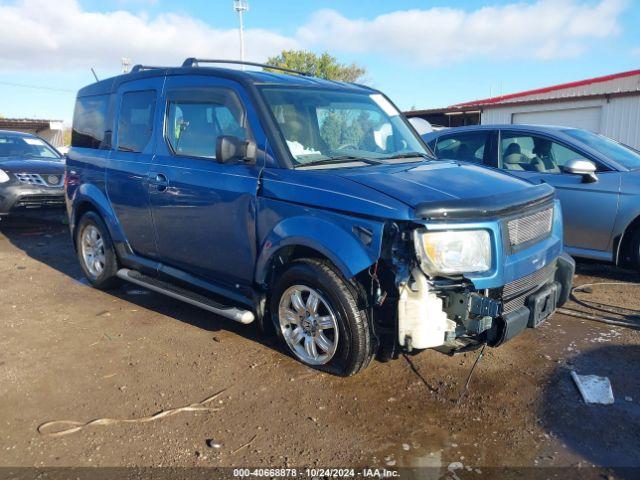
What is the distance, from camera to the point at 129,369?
3973 mm

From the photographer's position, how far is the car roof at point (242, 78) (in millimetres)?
4180

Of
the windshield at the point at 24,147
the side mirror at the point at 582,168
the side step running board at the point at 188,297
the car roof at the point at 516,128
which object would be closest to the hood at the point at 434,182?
the side step running board at the point at 188,297

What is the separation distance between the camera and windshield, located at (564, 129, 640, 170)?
19.5 feet

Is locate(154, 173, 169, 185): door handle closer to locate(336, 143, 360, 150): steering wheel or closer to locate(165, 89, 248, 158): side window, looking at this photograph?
locate(165, 89, 248, 158): side window

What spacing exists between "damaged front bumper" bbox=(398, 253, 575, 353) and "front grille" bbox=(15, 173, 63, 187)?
7.75 metres

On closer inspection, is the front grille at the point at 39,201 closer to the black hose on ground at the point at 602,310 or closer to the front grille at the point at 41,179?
the front grille at the point at 41,179

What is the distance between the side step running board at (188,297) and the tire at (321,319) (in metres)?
0.23

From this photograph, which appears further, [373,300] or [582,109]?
[582,109]

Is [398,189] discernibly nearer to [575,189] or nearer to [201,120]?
[201,120]

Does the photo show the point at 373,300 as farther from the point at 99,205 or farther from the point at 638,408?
the point at 99,205

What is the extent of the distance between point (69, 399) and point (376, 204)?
7.70 ft

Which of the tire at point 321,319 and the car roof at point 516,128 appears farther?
the car roof at point 516,128

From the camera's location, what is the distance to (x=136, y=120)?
5.07m

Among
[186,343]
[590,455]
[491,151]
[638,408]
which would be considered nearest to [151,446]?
[186,343]
